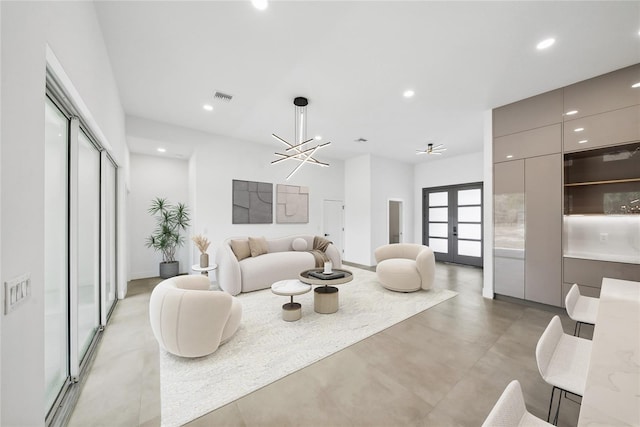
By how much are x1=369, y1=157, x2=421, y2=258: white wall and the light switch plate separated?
650 cm

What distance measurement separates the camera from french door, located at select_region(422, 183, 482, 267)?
22.5 ft

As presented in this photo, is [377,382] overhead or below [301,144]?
below

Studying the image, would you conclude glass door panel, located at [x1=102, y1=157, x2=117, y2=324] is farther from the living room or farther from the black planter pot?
the black planter pot

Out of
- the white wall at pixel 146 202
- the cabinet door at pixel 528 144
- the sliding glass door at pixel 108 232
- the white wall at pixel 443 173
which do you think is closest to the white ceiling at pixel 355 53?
the cabinet door at pixel 528 144

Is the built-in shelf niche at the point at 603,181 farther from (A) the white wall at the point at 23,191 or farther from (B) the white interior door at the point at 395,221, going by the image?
(A) the white wall at the point at 23,191

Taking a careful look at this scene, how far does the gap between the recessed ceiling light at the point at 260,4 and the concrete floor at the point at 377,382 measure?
Result: 3229mm

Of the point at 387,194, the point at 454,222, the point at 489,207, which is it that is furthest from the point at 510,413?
the point at 454,222

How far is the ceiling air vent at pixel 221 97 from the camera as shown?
12.0 ft

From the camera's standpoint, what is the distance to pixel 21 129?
3.23ft

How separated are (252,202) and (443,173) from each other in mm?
5823

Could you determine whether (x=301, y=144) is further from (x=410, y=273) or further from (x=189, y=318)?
(x=410, y=273)

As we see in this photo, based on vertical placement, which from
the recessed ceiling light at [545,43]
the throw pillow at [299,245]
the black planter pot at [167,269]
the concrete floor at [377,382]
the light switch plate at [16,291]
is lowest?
the concrete floor at [377,382]

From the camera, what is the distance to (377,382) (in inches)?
79.9

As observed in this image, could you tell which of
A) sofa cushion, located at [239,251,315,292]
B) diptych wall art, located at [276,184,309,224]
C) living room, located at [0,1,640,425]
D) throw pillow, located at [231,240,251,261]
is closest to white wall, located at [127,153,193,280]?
living room, located at [0,1,640,425]
